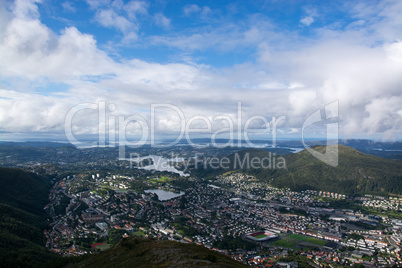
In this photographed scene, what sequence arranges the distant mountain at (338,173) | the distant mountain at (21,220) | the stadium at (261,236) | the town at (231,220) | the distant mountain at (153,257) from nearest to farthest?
the distant mountain at (153,257) → the distant mountain at (21,220) → the town at (231,220) → the stadium at (261,236) → the distant mountain at (338,173)

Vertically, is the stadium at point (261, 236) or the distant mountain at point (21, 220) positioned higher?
the distant mountain at point (21, 220)

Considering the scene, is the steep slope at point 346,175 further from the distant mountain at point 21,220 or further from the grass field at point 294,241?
the distant mountain at point 21,220

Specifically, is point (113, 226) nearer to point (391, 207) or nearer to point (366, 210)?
point (366, 210)

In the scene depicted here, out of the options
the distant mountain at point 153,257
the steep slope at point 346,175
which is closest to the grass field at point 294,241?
the distant mountain at point 153,257

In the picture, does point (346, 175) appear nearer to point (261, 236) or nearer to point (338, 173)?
point (338, 173)

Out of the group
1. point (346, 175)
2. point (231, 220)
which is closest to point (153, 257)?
point (231, 220)

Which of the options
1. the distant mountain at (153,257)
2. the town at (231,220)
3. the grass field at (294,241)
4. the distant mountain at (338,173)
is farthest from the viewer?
the distant mountain at (338,173)

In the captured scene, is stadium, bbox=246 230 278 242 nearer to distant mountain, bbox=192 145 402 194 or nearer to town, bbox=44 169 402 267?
town, bbox=44 169 402 267
